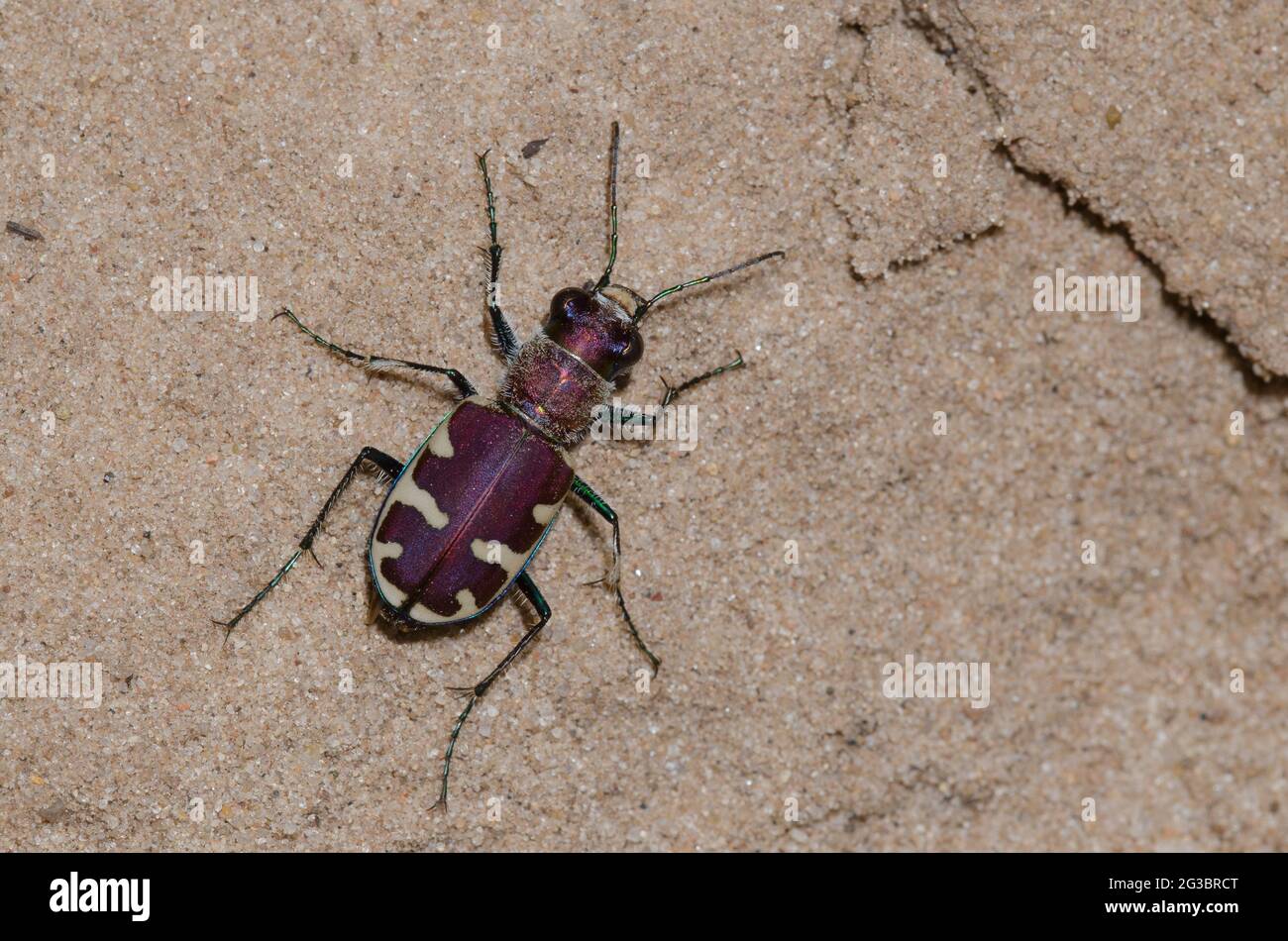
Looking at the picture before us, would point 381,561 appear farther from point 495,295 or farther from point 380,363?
point 495,295

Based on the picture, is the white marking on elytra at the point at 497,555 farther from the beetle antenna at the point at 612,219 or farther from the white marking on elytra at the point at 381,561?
the beetle antenna at the point at 612,219

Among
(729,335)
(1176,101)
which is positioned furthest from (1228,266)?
(729,335)

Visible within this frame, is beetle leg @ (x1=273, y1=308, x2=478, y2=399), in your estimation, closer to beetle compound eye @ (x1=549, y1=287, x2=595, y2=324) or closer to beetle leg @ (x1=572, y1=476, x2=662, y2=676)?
beetle compound eye @ (x1=549, y1=287, x2=595, y2=324)

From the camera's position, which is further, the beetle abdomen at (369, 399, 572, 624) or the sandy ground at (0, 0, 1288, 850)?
the sandy ground at (0, 0, 1288, 850)

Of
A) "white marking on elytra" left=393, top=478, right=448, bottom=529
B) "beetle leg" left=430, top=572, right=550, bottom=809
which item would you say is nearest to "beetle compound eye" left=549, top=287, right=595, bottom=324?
"white marking on elytra" left=393, top=478, right=448, bottom=529

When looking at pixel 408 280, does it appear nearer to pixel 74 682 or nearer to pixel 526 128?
pixel 526 128

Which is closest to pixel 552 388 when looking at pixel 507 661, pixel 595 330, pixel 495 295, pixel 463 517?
pixel 595 330

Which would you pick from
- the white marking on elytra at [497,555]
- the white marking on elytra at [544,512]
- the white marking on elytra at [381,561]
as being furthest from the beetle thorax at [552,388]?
the white marking on elytra at [381,561]
